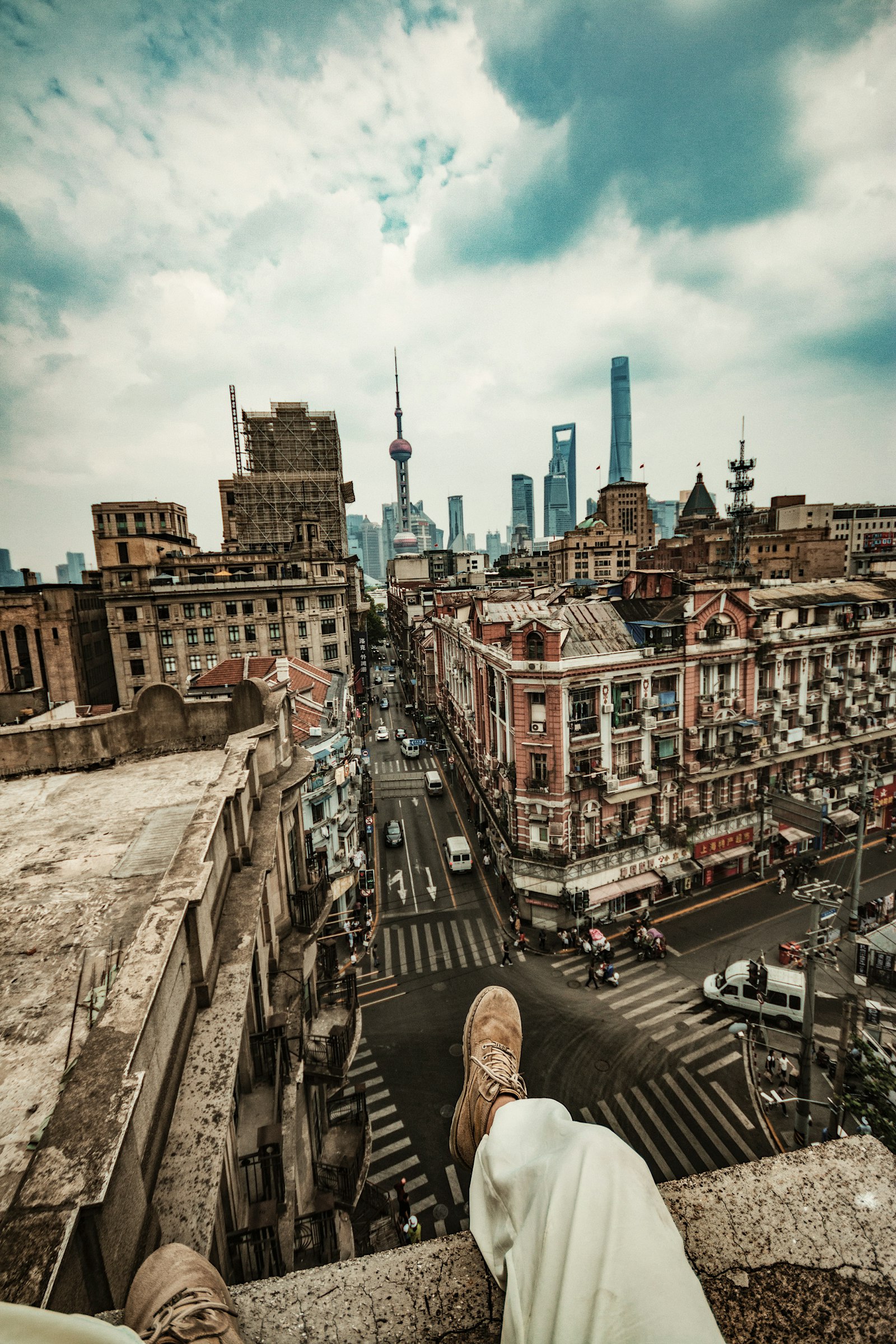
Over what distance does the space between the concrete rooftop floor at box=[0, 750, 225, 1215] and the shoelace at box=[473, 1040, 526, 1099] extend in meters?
3.98

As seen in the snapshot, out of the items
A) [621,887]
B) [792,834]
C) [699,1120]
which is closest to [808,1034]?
[699,1120]

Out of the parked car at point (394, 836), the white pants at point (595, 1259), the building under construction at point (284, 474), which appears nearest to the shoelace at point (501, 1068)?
the white pants at point (595, 1259)

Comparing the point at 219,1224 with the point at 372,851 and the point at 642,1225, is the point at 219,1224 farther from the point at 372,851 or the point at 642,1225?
the point at 372,851

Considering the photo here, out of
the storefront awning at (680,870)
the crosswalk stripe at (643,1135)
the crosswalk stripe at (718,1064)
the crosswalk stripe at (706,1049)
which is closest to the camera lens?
the crosswalk stripe at (643,1135)

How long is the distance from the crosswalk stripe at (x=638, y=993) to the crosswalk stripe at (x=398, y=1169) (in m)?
9.96

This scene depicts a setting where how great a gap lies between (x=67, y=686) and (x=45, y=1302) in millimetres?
63502

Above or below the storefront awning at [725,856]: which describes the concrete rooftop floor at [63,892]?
above

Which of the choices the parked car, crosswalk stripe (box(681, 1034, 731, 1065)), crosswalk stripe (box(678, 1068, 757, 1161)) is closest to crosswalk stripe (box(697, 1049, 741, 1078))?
crosswalk stripe (box(681, 1034, 731, 1065))

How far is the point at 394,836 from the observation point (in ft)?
133

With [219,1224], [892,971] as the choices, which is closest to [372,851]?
[892,971]

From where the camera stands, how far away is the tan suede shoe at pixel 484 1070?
19.1ft

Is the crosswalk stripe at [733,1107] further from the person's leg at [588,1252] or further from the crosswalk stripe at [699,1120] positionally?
the person's leg at [588,1252]

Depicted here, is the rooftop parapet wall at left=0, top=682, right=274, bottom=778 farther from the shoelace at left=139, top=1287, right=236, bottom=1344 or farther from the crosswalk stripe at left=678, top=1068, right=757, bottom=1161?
the crosswalk stripe at left=678, top=1068, right=757, bottom=1161

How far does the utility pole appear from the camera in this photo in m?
16.7
